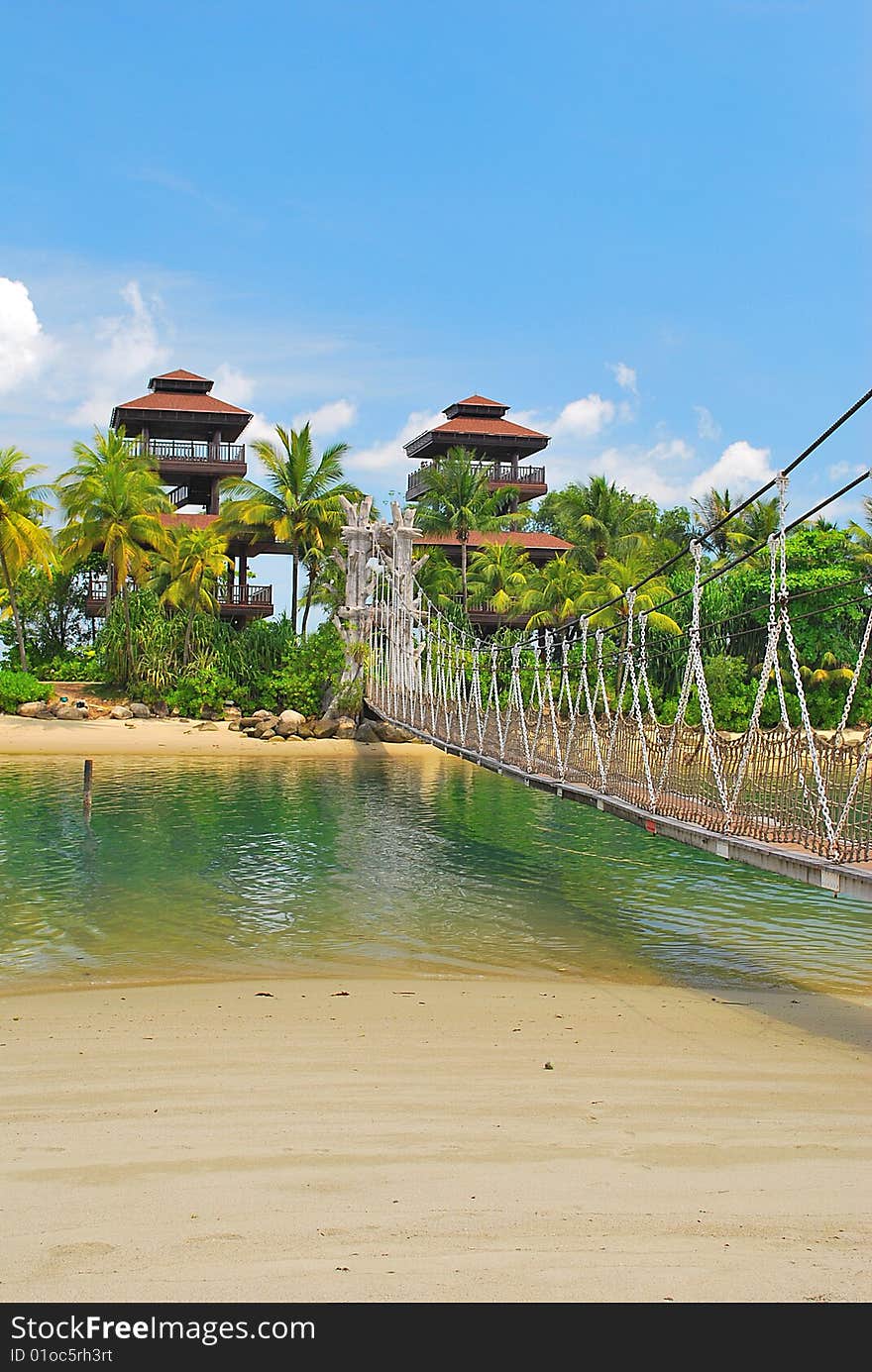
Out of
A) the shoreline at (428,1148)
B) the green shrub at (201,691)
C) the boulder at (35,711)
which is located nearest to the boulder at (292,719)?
the green shrub at (201,691)

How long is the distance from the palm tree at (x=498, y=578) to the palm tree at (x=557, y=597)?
1.10m

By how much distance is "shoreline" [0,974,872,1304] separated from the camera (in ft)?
9.04

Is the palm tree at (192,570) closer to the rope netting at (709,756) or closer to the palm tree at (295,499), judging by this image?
the palm tree at (295,499)

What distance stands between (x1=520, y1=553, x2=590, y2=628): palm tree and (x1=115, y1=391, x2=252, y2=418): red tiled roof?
996cm

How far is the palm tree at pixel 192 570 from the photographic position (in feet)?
78.9

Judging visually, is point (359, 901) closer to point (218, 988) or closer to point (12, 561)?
point (218, 988)

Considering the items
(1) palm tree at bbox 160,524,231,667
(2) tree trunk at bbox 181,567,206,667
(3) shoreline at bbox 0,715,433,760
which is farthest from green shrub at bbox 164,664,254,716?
(3) shoreline at bbox 0,715,433,760

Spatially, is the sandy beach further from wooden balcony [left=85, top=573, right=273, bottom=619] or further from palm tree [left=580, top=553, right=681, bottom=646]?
wooden balcony [left=85, top=573, right=273, bottom=619]

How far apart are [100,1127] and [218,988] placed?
7.18 ft

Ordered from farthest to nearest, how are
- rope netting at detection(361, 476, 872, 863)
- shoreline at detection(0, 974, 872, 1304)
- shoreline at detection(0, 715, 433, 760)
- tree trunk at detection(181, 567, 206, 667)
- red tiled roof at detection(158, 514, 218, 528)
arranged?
red tiled roof at detection(158, 514, 218, 528)
tree trunk at detection(181, 567, 206, 667)
shoreline at detection(0, 715, 433, 760)
rope netting at detection(361, 476, 872, 863)
shoreline at detection(0, 974, 872, 1304)

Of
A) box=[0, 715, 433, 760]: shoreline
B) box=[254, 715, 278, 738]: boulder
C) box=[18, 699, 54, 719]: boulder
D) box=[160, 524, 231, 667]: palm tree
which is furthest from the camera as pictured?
box=[160, 524, 231, 667]: palm tree
